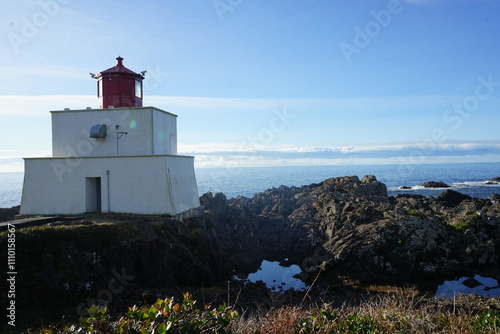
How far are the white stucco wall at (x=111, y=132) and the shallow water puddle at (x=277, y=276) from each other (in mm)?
7368

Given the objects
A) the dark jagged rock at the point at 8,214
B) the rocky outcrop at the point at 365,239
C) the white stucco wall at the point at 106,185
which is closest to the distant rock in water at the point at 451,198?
the rocky outcrop at the point at 365,239

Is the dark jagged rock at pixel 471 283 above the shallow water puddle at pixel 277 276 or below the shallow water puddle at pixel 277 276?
above

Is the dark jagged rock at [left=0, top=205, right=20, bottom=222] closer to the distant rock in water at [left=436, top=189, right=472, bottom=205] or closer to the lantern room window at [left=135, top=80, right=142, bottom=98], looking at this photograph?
the lantern room window at [left=135, top=80, right=142, bottom=98]

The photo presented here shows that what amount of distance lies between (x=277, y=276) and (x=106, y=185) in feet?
28.5

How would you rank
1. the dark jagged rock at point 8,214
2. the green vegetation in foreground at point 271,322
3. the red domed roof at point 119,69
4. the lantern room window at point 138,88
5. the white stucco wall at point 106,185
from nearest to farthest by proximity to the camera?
the green vegetation in foreground at point 271,322, the white stucco wall at point 106,185, the red domed roof at point 119,69, the lantern room window at point 138,88, the dark jagged rock at point 8,214

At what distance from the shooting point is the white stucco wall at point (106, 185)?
16.9 m

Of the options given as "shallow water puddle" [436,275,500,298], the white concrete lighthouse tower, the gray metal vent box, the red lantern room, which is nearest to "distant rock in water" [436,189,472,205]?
"shallow water puddle" [436,275,500,298]

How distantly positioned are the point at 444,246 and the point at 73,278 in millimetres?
14759

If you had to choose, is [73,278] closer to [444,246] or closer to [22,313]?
[22,313]

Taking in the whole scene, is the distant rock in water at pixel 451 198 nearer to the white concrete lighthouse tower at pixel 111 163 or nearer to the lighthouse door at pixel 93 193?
the white concrete lighthouse tower at pixel 111 163

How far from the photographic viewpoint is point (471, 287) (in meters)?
15.1

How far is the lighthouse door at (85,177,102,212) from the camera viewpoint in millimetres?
17734

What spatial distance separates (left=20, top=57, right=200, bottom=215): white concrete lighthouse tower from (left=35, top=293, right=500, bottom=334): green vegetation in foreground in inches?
437

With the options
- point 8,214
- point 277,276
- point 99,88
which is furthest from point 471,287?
point 8,214
